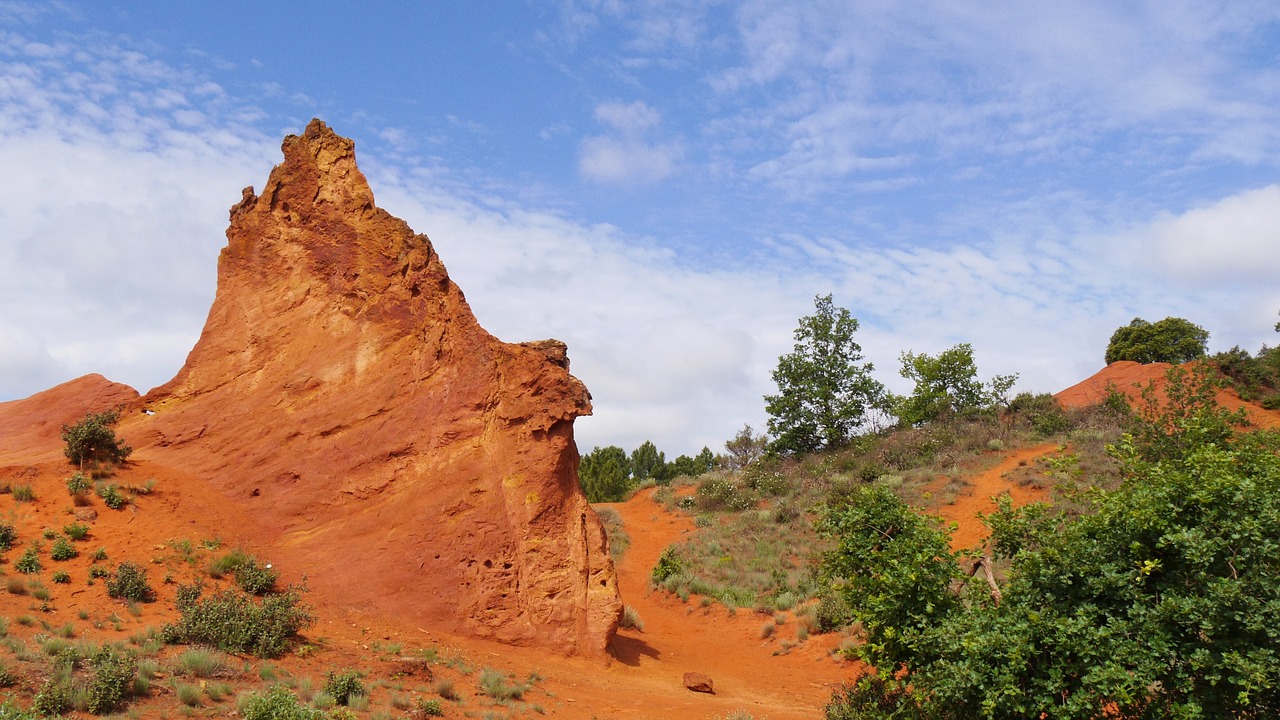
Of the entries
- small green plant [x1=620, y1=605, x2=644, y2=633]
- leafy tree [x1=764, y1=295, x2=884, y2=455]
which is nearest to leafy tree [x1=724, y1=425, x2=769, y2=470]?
leafy tree [x1=764, y1=295, x2=884, y2=455]

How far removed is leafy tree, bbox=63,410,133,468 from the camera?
47.1 ft

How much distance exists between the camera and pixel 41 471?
14.2 metres

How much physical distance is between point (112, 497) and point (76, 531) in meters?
0.89

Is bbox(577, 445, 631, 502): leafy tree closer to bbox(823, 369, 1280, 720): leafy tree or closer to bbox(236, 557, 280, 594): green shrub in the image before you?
bbox(236, 557, 280, 594): green shrub

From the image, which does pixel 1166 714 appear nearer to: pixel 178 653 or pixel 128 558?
pixel 178 653

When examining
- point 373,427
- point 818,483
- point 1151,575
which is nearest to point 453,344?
point 373,427

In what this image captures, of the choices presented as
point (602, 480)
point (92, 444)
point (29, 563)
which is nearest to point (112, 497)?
point (92, 444)

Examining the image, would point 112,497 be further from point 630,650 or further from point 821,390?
point 821,390

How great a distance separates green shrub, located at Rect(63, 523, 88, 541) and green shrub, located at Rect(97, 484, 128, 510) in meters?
0.71

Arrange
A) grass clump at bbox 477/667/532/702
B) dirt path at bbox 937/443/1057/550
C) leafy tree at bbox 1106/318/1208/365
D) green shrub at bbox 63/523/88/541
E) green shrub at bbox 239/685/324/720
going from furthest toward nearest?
leafy tree at bbox 1106/318/1208/365, dirt path at bbox 937/443/1057/550, green shrub at bbox 63/523/88/541, grass clump at bbox 477/667/532/702, green shrub at bbox 239/685/324/720

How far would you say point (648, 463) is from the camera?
58.3m

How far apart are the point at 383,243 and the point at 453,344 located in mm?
2651

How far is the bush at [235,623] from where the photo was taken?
36.0 feet

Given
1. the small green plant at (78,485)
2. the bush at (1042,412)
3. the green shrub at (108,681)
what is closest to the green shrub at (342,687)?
the green shrub at (108,681)
